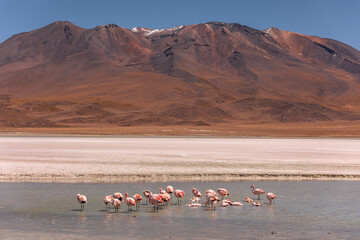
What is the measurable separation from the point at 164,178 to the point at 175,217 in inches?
316

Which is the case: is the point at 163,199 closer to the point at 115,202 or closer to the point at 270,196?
the point at 115,202

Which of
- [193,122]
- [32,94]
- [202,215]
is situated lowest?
[202,215]

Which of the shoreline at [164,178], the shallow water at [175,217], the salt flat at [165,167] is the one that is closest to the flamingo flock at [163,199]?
the shallow water at [175,217]

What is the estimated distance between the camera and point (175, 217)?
13.9m

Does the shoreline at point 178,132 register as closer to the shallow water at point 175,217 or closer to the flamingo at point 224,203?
the shallow water at point 175,217

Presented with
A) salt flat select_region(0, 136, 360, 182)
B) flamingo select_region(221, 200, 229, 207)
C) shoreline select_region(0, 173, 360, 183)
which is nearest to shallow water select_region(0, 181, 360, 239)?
flamingo select_region(221, 200, 229, 207)

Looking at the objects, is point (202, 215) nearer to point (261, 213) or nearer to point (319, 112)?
point (261, 213)

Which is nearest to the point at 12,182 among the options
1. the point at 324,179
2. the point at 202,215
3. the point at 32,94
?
the point at 202,215

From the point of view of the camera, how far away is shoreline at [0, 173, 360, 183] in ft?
68.3

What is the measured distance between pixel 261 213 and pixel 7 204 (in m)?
7.80

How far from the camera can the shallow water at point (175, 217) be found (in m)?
11.6

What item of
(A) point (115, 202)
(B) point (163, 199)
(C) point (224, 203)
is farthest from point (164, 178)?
(A) point (115, 202)

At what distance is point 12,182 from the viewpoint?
65.3ft

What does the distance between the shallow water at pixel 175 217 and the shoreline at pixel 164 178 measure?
1766 mm
